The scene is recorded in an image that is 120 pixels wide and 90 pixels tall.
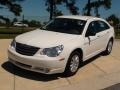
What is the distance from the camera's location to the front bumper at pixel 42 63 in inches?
317

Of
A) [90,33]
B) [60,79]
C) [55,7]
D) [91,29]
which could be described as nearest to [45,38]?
[60,79]

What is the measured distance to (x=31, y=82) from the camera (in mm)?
8125

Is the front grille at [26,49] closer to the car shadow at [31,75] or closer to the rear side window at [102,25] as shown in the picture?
the car shadow at [31,75]

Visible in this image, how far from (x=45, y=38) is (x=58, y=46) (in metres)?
0.65

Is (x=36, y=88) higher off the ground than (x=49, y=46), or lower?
lower

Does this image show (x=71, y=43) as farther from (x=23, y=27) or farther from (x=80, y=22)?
(x=23, y=27)

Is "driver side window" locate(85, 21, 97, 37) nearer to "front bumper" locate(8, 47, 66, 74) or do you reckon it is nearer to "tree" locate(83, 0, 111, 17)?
"front bumper" locate(8, 47, 66, 74)

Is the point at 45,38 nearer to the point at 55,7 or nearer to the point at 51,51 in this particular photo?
the point at 51,51

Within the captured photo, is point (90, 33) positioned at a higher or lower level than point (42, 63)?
higher

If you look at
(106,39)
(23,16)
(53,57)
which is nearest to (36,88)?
(53,57)

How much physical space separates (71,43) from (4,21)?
22.4 meters

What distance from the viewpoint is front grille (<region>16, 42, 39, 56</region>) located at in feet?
26.9

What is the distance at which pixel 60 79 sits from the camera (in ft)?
28.1

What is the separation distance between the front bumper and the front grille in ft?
0.34
